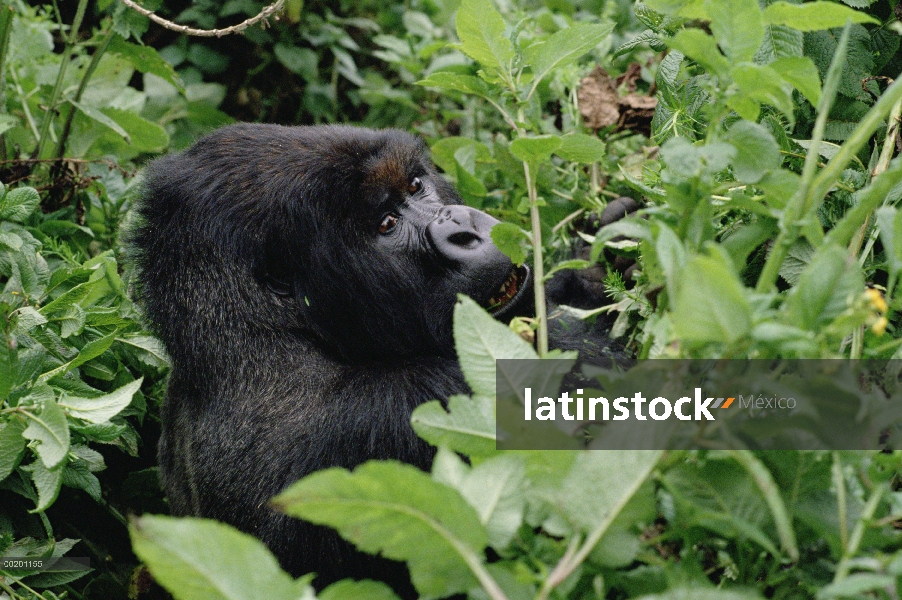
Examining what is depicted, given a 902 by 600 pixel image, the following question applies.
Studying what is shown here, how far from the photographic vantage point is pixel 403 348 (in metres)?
2.57

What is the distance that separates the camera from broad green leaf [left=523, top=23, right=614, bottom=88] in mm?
1941

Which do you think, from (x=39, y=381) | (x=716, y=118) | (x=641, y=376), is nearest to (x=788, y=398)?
(x=641, y=376)

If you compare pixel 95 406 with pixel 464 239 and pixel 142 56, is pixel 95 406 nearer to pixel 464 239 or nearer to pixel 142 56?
pixel 464 239

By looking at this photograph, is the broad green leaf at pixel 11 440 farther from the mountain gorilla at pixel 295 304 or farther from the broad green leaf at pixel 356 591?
the broad green leaf at pixel 356 591

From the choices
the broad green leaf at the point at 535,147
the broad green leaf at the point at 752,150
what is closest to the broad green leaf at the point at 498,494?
the broad green leaf at the point at 752,150

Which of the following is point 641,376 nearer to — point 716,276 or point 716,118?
point 716,276

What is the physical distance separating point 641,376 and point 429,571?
437 mm

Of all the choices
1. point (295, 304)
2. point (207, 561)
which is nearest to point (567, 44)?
point (295, 304)

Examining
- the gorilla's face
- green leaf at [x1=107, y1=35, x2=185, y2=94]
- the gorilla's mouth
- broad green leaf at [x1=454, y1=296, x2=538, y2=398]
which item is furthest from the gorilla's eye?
green leaf at [x1=107, y1=35, x2=185, y2=94]

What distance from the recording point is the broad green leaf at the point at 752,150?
56.1 inches

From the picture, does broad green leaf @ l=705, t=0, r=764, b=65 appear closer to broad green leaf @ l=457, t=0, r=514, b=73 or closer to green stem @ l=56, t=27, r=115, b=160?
broad green leaf @ l=457, t=0, r=514, b=73

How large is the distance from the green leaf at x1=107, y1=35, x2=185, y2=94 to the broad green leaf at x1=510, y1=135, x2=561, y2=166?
2306 mm

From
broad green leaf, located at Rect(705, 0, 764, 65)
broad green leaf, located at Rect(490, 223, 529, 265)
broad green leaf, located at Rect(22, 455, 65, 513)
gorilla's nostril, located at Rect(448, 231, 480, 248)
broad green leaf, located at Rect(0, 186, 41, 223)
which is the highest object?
broad green leaf, located at Rect(705, 0, 764, 65)

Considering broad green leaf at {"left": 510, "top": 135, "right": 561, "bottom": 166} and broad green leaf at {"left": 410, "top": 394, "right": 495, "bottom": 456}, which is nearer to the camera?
broad green leaf at {"left": 410, "top": 394, "right": 495, "bottom": 456}
